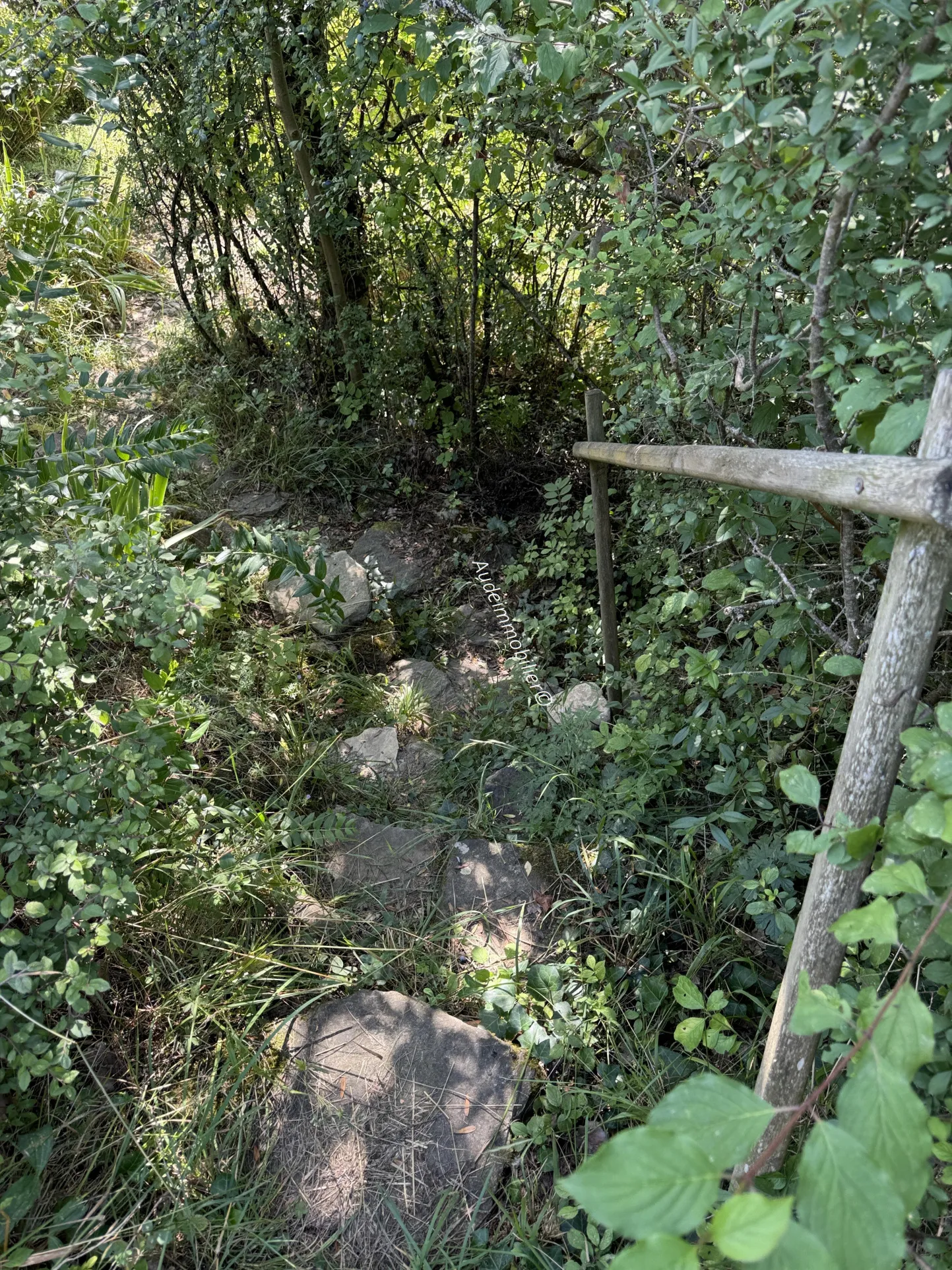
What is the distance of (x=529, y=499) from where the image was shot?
3873 millimetres

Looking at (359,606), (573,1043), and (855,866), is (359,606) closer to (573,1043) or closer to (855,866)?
(573,1043)

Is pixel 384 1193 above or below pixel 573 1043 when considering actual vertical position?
below

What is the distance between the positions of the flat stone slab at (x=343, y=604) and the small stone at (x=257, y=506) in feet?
1.74

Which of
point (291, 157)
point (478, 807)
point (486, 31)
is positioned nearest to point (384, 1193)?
point (478, 807)

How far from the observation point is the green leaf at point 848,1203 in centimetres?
59

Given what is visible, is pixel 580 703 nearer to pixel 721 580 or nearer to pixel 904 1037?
pixel 721 580

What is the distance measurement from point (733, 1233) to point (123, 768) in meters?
1.49

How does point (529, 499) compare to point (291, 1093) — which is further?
point (529, 499)

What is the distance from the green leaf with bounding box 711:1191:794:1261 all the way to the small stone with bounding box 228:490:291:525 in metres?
3.34

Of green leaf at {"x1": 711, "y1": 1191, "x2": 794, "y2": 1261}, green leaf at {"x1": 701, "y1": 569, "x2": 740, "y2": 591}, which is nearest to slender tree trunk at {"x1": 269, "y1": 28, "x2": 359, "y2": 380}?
green leaf at {"x1": 701, "y1": 569, "x2": 740, "y2": 591}

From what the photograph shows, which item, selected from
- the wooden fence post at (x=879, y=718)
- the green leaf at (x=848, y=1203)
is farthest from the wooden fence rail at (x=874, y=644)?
the green leaf at (x=848, y=1203)

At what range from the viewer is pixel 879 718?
1.05 m

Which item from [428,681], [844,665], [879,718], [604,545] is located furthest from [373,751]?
[879,718]

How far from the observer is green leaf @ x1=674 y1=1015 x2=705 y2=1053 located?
1670mm
